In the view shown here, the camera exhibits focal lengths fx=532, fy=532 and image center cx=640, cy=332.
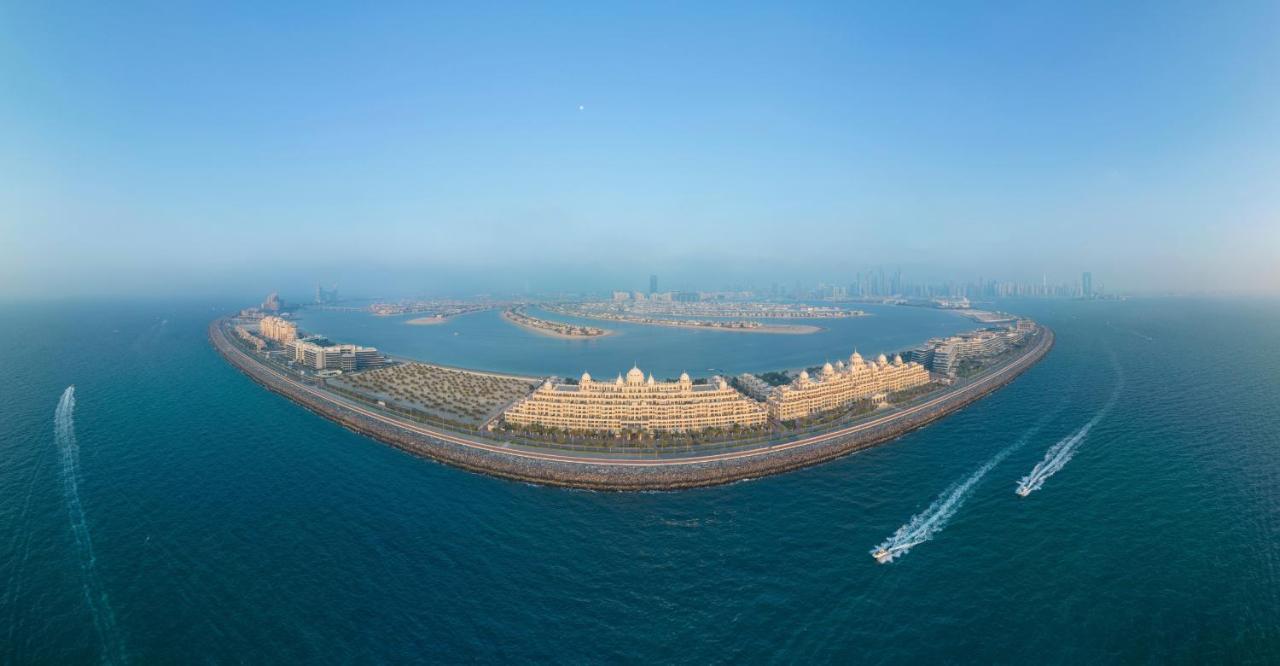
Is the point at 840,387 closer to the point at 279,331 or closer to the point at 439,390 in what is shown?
the point at 439,390

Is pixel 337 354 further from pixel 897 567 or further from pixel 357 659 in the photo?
pixel 897 567

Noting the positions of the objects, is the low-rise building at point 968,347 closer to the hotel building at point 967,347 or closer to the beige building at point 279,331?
the hotel building at point 967,347

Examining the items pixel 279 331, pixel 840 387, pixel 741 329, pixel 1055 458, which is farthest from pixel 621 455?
pixel 741 329

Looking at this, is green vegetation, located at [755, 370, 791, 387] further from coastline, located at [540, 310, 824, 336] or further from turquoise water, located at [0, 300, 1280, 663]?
coastline, located at [540, 310, 824, 336]

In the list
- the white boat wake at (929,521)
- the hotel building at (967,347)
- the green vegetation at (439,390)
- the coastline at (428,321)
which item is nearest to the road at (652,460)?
the green vegetation at (439,390)

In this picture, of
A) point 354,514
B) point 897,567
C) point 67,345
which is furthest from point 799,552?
point 67,345
